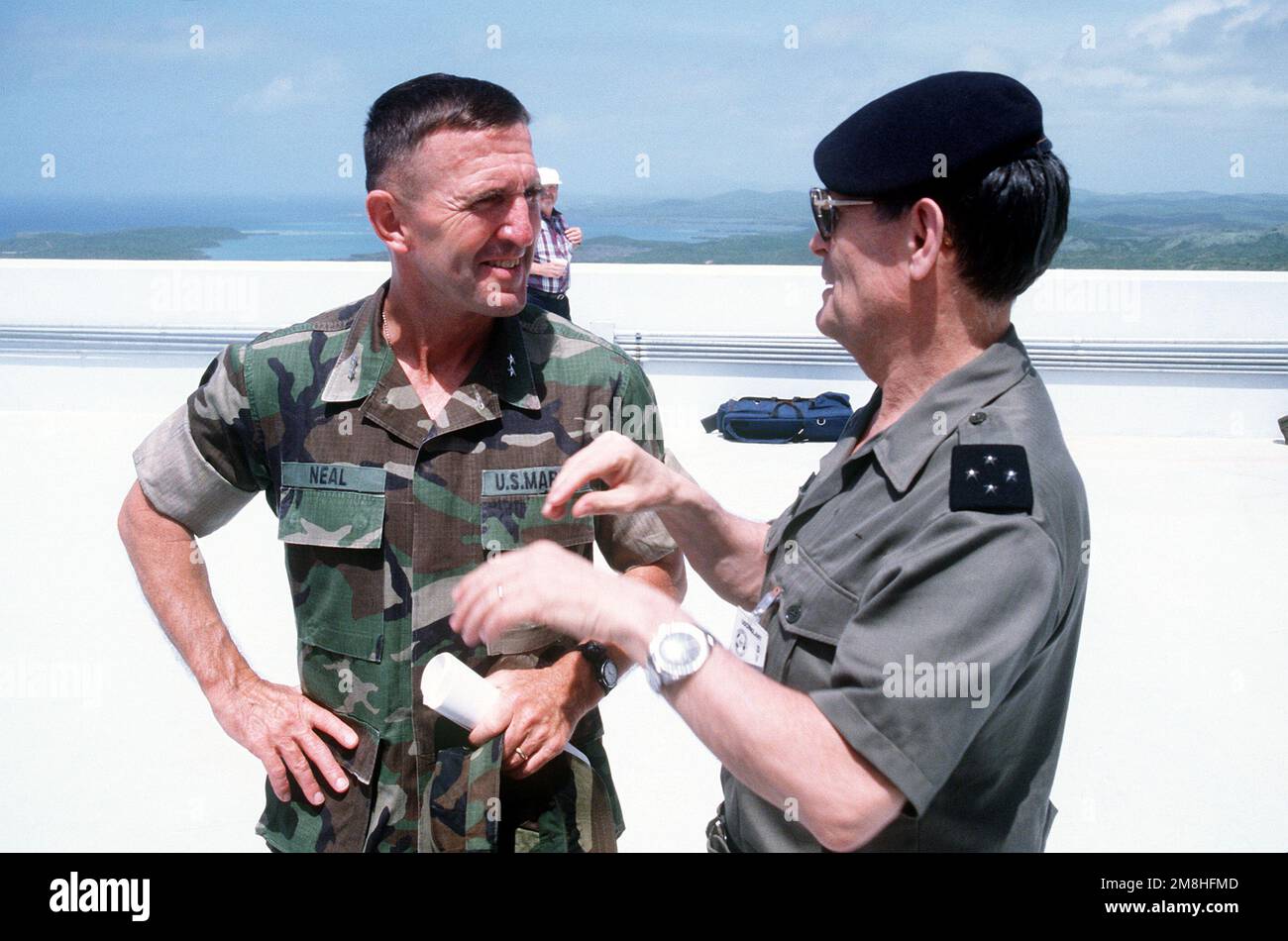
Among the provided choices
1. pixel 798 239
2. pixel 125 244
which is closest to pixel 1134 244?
pixel 798 239

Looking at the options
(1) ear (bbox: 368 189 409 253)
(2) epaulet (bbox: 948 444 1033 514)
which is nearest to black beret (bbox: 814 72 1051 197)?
(2) epaulet (bbox: 948 444 1033 514)

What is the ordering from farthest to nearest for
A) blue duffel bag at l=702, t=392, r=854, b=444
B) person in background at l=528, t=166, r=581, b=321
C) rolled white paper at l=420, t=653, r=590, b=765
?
blue duffel bag at l=702, t=392, r=854, b=444, person in background at l=528, t=166, r=581, b=321, rolled white paper at l=420, t=653, r=590, b=765

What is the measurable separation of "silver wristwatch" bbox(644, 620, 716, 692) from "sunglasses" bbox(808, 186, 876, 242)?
58cm

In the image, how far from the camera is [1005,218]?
52.6 inches

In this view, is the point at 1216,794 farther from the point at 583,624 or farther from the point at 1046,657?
the point at 583,624

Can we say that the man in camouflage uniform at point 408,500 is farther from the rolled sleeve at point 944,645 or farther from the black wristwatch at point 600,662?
the rolled sleeve at point 944,645

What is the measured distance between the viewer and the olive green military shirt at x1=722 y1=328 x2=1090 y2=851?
1153 mm

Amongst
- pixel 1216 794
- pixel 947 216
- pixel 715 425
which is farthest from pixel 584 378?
pixel 715 425

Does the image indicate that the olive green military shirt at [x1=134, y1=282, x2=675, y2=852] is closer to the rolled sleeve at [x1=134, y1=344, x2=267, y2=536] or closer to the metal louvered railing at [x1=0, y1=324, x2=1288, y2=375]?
the rolled sleeve at [x1=134, y1=344, x2=267, y2=536]

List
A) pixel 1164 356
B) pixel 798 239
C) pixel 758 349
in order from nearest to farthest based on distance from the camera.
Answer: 1. pixel 1164 356
2. pixel 758 349
3. pixel 798 239

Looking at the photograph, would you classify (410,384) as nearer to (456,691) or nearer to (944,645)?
(456,691)

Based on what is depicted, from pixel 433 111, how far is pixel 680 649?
99cm

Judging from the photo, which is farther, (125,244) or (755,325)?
(125,244)

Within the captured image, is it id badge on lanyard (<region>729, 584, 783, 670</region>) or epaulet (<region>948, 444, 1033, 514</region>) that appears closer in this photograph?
epaulet (<region>948, 444, 1033, 514</region>)
